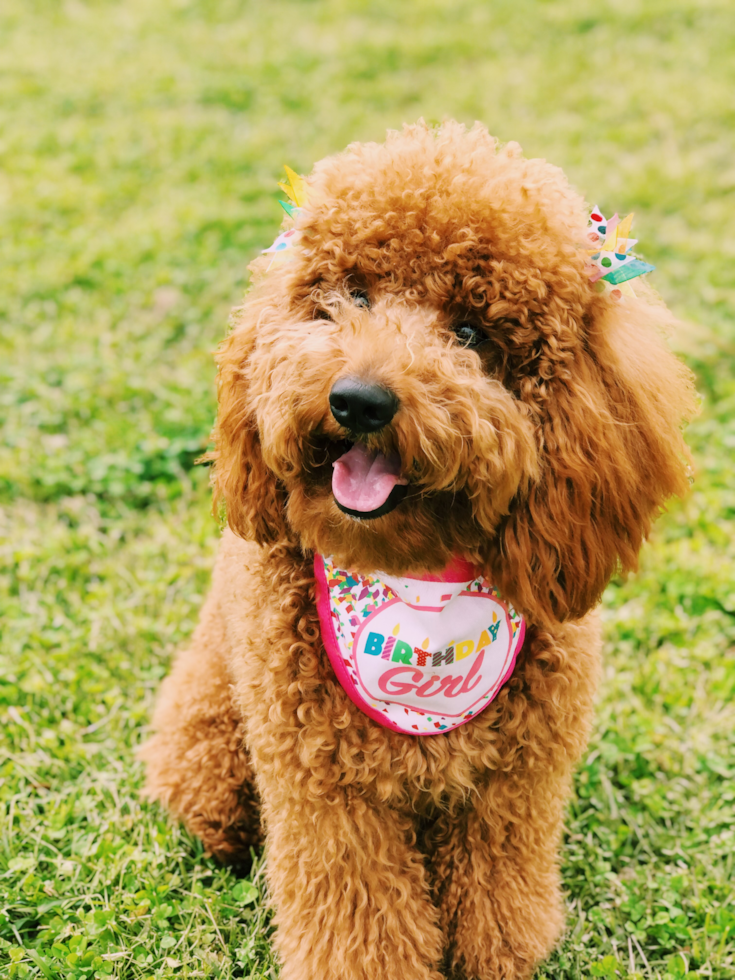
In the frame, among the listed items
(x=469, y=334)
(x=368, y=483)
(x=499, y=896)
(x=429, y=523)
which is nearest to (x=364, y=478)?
(x=368, y=483)

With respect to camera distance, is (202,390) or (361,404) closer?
(361,404)

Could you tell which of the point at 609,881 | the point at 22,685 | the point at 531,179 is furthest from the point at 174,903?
the point at 531,179

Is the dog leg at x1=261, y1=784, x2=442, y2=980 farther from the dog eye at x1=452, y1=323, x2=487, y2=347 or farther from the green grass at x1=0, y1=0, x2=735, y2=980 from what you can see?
the dog eye at x1=452, y1=323, x2=487, y2=347

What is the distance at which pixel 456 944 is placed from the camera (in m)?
2.39

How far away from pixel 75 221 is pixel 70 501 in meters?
2.57

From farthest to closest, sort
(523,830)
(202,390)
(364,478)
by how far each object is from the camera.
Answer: (202,390)
(523,830)
(364,478)

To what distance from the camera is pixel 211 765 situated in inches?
103

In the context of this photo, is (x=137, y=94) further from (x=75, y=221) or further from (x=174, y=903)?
(x=174, y=903)

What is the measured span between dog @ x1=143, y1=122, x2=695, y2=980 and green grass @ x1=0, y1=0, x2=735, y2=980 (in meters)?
0.41

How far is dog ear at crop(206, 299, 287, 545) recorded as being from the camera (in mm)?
2010

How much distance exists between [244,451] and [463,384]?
Answer: 0.57 metres

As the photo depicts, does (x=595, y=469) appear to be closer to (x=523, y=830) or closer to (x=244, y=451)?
(x=244, y=451)

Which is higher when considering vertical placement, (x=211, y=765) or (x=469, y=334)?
(x=469, y=334)

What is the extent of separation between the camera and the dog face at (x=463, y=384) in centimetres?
170
